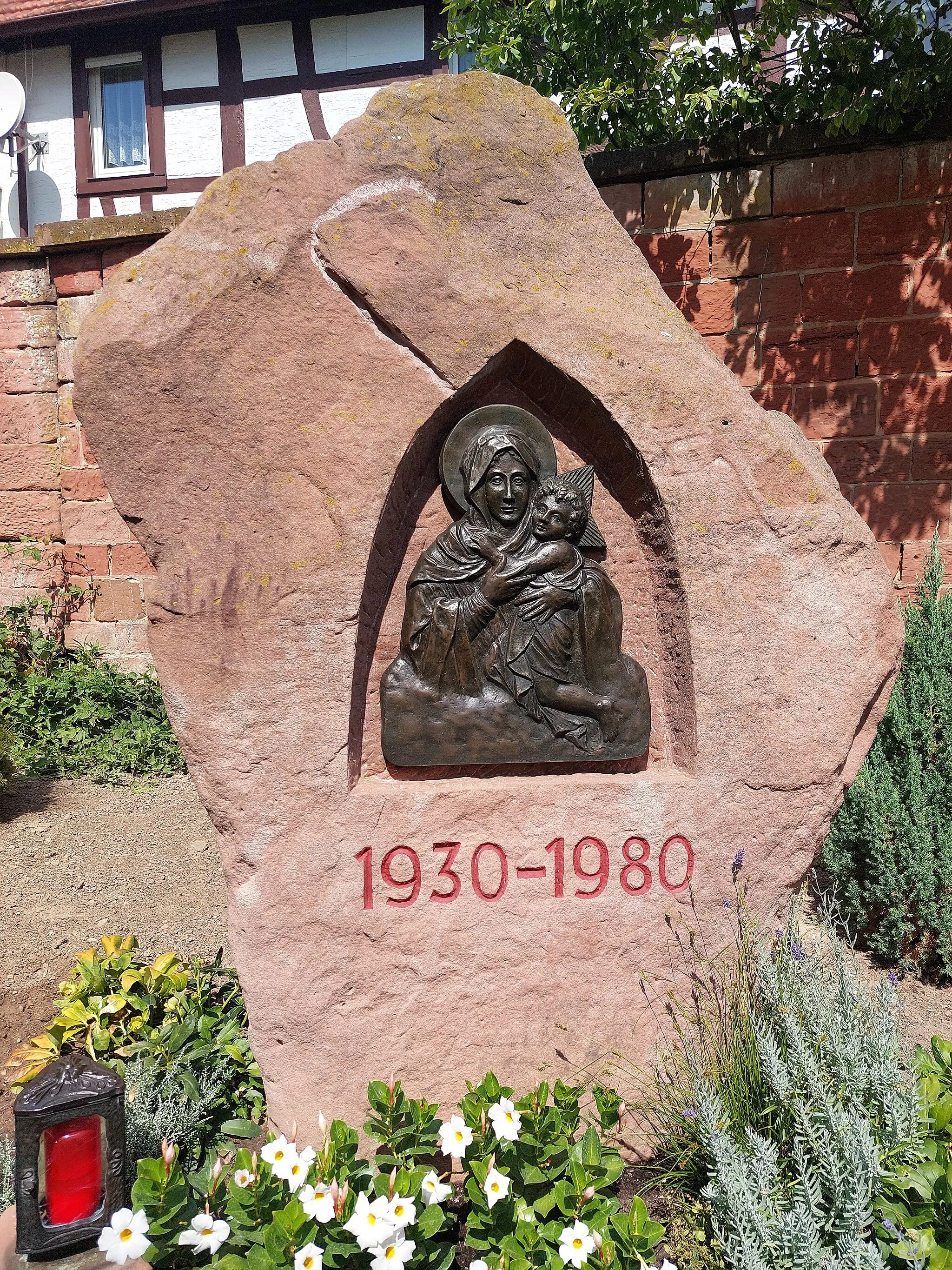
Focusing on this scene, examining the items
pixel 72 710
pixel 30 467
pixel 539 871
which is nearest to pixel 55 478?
pixel 30 467

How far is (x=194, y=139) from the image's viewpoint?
28.4 feet

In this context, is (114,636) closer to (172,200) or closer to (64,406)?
(64,406)

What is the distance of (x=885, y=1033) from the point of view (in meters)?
1.99

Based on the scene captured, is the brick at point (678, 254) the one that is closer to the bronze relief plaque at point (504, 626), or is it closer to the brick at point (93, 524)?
the bronze relief plaque at point (504, 626)

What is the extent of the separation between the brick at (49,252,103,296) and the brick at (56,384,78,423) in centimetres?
61

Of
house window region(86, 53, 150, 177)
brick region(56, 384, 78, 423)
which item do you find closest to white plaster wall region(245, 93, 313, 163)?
house window region(86, 53, 150, 177)

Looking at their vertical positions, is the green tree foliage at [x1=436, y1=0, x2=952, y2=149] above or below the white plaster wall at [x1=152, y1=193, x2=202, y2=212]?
below

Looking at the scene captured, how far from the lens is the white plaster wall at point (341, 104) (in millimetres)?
8336

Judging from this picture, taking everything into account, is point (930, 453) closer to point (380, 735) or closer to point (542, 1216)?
point (380, 735)

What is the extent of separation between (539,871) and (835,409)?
139 inches

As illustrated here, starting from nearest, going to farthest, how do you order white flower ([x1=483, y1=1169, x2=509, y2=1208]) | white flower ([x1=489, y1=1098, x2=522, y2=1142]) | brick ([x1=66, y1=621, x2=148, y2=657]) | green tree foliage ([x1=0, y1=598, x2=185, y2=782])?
white flower ([x1=483, y1=1169, x2=509, y2=1208]) < white flower ([x1=489, y1=1098, x2=522, y2=1142]) < green tree foliage ([x1=0, y1=598, x2=185, y2=782]) < brick ([x1=66, y1=621, x2=148, y2=657])

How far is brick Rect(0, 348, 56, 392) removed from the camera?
601 cm

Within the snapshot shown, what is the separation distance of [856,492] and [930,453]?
1.29 ft

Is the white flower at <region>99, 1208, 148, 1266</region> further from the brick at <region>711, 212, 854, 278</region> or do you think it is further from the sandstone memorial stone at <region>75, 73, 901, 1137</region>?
the brick at <region>711, 212, 854, 278</region>
